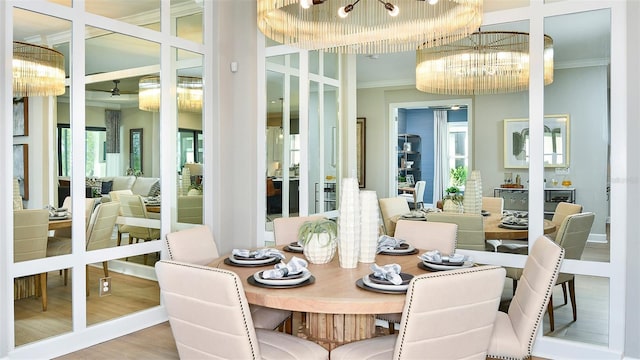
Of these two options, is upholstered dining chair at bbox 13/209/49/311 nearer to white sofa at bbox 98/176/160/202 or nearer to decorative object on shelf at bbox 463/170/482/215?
white sofa at bbox 98/176/160/202

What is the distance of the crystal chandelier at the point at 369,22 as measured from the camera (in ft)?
8.55

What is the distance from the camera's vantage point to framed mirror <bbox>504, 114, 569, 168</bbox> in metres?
3.21

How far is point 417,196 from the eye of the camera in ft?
14.3

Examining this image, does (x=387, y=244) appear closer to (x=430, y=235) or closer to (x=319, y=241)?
(x=430, y=235)

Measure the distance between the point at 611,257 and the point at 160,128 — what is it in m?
3.29

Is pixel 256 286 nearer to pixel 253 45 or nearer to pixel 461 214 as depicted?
pixel 461 214

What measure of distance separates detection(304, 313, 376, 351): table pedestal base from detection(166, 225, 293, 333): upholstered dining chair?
264mm

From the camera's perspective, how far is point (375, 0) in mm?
2682

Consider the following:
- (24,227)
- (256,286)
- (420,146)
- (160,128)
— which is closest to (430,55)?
(420,146)

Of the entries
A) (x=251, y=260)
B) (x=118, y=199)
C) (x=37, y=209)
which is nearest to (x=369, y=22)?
(x=251, y=260)

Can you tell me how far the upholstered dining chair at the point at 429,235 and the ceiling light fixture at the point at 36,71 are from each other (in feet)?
8.00

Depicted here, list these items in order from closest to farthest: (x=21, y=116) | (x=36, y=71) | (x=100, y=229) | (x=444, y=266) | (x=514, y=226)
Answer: (x=444, y=266), (x=21, y=116), (x=36, y=71), (x=514, y=226), (x=100, y=229)

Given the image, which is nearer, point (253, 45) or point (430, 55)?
point (430, 55)

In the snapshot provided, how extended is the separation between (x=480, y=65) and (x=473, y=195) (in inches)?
38.3
